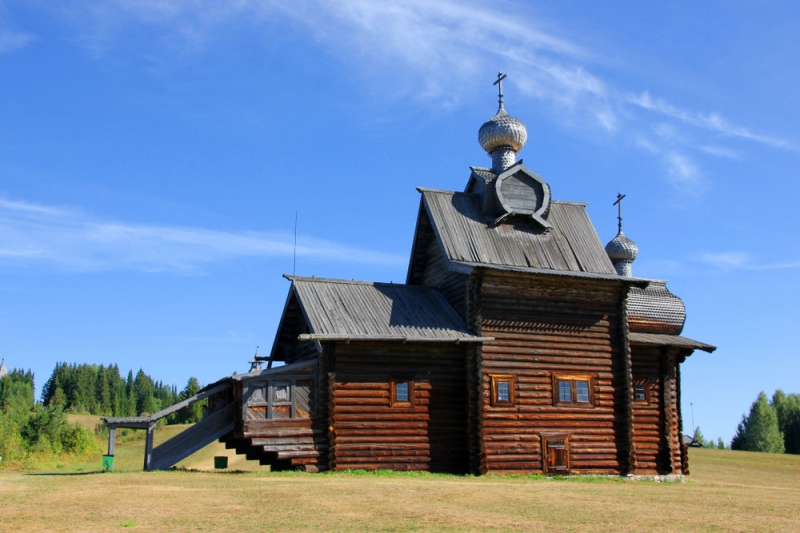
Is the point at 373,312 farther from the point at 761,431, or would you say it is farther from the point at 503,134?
the point at 761,431

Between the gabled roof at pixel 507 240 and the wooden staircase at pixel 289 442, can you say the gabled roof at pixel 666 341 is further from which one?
the wooden staircase at pixel 289 442

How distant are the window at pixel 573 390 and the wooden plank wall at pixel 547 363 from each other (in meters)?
0.18

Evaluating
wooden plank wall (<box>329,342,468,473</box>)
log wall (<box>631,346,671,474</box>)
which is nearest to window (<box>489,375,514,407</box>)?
wooden plank wall (<box>329,342,468,473</box>)

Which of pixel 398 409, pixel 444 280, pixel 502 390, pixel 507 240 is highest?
pixel 507 240

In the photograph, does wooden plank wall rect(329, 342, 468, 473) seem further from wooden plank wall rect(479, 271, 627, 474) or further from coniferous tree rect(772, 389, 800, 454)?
coniferous tree rect(772, 389, 800, 454)

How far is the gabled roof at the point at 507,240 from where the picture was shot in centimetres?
2892

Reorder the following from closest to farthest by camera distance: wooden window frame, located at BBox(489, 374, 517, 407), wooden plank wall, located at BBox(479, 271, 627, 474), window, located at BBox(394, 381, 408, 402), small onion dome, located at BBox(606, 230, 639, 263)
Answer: window, located at BBox(394, 381, 408, 402), wooden window frame, located at BBox(489, 374, 517, 407), wooden plank wall, located at BBox(479, 271, 627, 474), small onion dome, located at BBox(606, 230, 639, 263)

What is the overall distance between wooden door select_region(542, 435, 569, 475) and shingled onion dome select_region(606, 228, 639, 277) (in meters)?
12.7

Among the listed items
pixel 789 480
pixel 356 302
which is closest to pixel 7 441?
pixel 356 302

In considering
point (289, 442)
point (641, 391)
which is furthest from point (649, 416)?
point (289, 442)

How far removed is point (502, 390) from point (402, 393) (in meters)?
3.53

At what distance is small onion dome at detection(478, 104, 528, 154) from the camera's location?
3309 centimetres

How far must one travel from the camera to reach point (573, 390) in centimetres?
2848

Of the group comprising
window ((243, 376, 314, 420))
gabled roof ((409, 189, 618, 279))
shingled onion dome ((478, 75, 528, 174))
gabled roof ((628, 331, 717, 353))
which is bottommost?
window ((243, 376, 314, 420))
